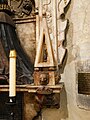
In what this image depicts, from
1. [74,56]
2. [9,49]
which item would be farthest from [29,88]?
[74,56]

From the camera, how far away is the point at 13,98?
42.2 inches

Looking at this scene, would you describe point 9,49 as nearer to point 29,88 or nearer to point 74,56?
point 29,88

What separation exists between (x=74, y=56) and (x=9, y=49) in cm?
48

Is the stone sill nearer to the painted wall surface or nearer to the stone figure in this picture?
the stone figure

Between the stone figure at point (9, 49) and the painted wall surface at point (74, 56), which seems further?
the painted wall surface at point (74, 56)

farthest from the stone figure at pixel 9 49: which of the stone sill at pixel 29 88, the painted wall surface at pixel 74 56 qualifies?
the painted wall surface at pixel 74 56

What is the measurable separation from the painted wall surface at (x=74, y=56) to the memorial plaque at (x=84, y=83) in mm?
46

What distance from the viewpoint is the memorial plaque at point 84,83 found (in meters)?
1.53

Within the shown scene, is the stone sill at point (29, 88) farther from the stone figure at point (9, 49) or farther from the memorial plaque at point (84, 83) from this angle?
the memorial plaque at point (84, 83)

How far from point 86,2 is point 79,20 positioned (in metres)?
0.14

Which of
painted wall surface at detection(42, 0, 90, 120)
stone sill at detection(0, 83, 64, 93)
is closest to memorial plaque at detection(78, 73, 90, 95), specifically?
painted wall surface at detection(42, 0, 90, 120)

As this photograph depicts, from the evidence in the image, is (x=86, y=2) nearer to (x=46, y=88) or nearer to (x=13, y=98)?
(x=46, y=88)

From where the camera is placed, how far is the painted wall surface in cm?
159

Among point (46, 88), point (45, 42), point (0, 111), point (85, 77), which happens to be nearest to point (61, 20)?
point (45, 42)
